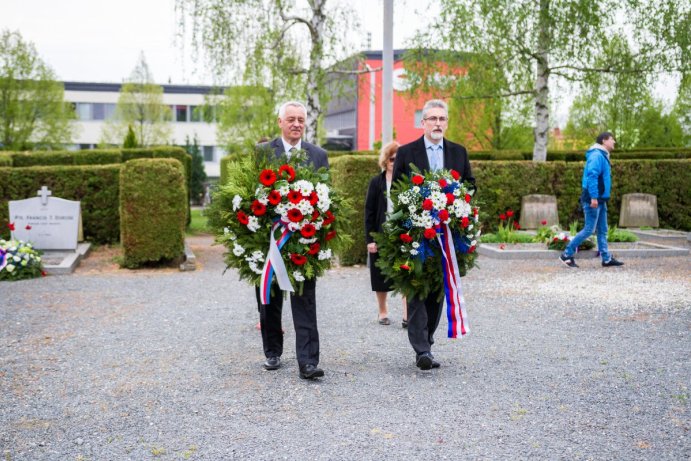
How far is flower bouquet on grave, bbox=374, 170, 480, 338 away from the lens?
5.73 metres

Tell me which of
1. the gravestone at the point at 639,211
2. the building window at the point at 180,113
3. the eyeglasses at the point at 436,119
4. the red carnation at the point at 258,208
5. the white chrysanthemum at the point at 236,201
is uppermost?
the building window at the point at 180,113

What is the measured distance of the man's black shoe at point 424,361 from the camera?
5.88 m

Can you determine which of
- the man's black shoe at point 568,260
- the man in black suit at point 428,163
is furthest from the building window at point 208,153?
the man in black suit at point 428,163

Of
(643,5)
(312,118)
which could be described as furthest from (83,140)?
(643,5)

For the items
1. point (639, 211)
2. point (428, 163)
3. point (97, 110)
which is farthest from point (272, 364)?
point (97, 110)

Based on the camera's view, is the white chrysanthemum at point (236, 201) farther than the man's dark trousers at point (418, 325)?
No

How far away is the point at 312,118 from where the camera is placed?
759 inches

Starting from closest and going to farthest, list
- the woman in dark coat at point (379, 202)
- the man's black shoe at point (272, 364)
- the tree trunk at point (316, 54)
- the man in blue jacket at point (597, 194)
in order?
the man's black shoe at point (272, 364) < the woman in dark coat at point (379, 202) < the man in blue jacket at point (597, 194) < the tree trunk at point (316, 54)

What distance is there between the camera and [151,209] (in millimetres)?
12336

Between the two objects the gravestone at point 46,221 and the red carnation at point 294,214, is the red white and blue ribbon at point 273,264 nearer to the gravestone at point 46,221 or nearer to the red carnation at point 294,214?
the red carnation at point 294,214

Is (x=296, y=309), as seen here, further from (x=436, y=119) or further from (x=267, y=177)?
(x=436, y=119)

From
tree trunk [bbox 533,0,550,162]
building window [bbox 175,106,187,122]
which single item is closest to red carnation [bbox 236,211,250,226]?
tree trunk [bbox 533,0,550,162]

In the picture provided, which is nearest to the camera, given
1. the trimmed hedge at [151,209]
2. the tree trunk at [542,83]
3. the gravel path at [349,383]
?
the gravel path at [349,383]

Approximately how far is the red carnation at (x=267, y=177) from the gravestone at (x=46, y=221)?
8853mm
